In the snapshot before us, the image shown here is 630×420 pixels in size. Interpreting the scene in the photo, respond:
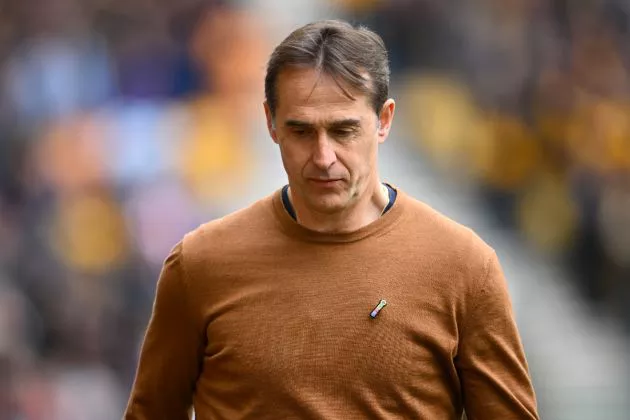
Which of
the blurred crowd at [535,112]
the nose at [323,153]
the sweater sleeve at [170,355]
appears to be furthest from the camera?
the blurred crowd at [535,112]

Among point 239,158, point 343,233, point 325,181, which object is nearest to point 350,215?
point 343,233

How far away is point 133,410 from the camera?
3.56 metres

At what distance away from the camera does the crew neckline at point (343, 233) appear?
11.1ft

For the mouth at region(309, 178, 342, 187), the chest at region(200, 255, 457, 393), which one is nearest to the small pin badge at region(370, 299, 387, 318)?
the chest at region(200, 255, 457, 393)

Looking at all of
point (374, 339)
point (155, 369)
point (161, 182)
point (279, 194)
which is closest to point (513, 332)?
point (374, 339)

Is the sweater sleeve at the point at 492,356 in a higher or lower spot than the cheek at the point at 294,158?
lower

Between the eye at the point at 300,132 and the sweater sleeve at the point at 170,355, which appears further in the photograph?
the sweater sleeve at the point at 170,355

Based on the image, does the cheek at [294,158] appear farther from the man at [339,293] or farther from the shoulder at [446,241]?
the shoulder at [446,241]

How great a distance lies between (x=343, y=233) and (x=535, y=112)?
511cm

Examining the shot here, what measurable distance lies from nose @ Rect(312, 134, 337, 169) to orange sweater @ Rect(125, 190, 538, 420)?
0.23 metres

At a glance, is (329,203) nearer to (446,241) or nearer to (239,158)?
(446,241)

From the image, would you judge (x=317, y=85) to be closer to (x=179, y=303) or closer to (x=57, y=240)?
(x=179, y=303)

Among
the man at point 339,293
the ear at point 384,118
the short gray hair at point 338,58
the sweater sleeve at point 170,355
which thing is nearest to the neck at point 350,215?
the man at point 339,293

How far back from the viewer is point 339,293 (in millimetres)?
3309
